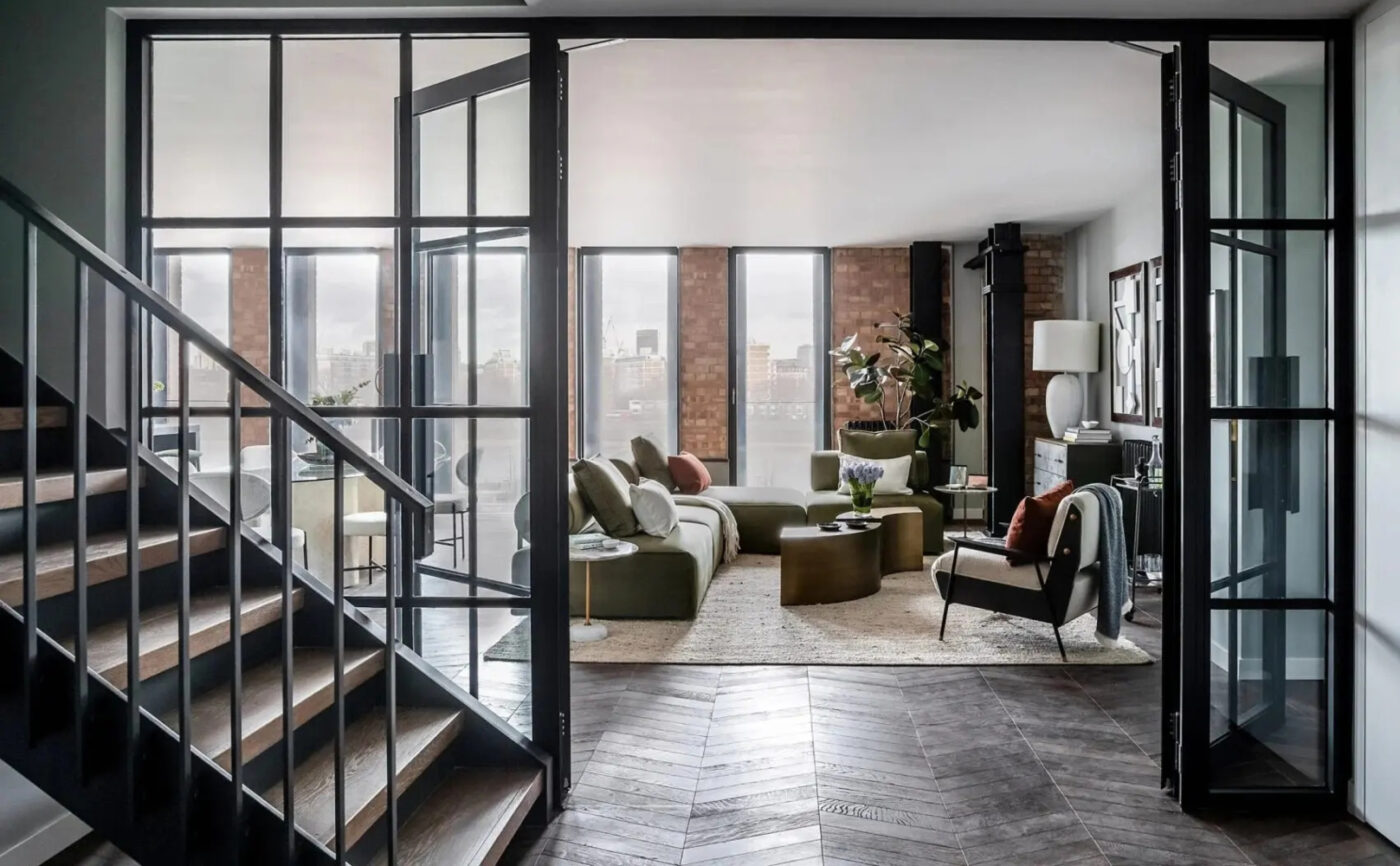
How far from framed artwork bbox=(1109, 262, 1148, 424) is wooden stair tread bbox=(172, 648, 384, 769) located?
548 centimetres

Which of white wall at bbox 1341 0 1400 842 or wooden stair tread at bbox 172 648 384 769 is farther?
white wall at bbox 1341 0 1400 842

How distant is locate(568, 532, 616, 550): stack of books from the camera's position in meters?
4.71

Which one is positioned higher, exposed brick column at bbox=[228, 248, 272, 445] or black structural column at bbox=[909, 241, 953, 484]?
black structural column at bbox=[909, 241, 953, 484]

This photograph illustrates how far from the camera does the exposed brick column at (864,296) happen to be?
8664 mm

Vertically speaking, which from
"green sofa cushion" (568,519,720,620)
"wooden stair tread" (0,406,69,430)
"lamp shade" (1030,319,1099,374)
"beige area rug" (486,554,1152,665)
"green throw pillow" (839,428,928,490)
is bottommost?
"beige area rug" (486,554,1152,665)

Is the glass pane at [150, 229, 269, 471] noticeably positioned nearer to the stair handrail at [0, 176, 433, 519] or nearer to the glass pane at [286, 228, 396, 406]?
the glass pane at [286, 228, 396, 406]

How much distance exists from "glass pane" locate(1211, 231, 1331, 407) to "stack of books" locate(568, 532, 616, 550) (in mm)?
2893

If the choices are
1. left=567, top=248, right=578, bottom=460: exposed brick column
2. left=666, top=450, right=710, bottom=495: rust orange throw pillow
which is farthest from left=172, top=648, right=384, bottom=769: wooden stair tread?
left=567, top=248, right=578, bottom=460: exposed brick column

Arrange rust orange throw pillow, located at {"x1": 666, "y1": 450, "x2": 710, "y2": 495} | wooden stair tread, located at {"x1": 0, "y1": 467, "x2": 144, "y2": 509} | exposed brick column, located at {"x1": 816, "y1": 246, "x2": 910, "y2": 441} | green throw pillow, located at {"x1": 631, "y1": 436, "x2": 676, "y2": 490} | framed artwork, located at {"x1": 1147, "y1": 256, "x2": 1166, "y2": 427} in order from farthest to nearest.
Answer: exposed brick column, located at {"x1": 816, "y1": 246, "x2": 910, "y2": 441}, rust orange throw pillow, located at {"x1": 666, "y1": 450, "x2": 710, "y2": 495}, green throw pillow, located at {"x1": 631, "y1": 436, "x2": 676, "y2": 490}, framed artwork, located at {"x1": 1147, "y1": 256, "x2": 1166, "y2": 427}, wooden stair tread, located at {"x1": 0, "y1": 467, "x2": 144, "y2": 509}

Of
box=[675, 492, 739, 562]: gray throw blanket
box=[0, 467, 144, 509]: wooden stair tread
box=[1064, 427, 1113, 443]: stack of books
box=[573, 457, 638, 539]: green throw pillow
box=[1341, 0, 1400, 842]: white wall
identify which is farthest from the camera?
box=[675, 492, 739, 562]: gray throw blanket

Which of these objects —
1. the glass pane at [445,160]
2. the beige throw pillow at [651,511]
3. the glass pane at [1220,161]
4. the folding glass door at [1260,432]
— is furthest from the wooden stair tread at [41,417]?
the glass pane at [1220,161]

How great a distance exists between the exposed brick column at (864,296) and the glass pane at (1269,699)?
595 centimetres

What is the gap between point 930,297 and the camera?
27.9ft

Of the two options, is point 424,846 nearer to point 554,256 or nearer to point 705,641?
point 554,256
